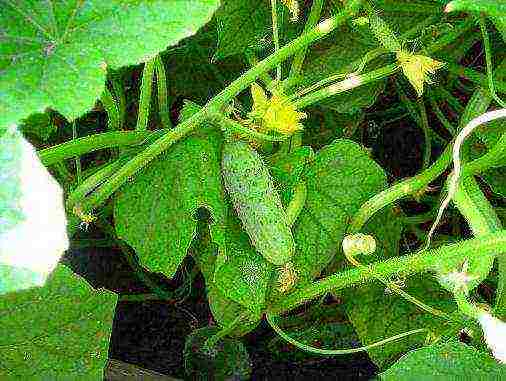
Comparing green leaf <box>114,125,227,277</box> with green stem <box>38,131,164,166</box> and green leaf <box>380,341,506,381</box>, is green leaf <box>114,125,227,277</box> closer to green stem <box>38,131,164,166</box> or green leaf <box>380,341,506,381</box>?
green stem <box>38,131,164,166</box>

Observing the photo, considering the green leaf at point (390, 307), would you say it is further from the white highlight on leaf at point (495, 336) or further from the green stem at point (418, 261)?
the white highlight on leaf at point (495, 336)

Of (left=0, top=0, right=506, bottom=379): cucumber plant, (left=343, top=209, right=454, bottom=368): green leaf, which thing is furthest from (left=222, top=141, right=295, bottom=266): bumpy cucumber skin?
(left=343, top=209, right=454, bottom=368): green leaf

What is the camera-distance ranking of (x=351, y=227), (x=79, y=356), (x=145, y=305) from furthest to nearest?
(x=145, y=305), (x=351, y=227), (x=79, y=356)

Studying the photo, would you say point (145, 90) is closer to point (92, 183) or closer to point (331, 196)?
point (92, 183)

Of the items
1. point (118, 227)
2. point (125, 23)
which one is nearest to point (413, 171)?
point (118, 227)

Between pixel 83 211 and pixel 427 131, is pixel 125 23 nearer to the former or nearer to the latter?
pixel 83 211

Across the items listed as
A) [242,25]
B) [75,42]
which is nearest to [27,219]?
[75,42]

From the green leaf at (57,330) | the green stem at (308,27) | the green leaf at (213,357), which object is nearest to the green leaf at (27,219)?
the green leaf at (57,330)
